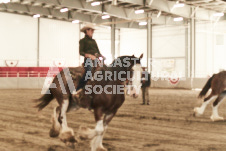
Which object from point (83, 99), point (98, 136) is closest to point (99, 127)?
point (98, 136)

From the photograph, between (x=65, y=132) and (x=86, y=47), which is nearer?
(x=65, y=132)

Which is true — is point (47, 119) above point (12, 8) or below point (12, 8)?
below

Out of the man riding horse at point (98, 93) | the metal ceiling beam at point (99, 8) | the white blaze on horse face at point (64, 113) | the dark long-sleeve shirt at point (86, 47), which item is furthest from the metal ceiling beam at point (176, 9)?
the white blaze on horse face at point (64, 113)

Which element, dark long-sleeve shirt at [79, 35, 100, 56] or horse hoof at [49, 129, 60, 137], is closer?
dark long-sleeve shirt at [79, 35, 100, 56]

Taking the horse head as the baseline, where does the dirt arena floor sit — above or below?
below

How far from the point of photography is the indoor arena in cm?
561

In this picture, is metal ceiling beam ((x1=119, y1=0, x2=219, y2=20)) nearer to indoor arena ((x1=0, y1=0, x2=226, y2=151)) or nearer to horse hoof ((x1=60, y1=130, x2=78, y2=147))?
indoor arena ((x1=0, y1=0, x2=226, y2=151))

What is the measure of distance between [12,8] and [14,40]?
3.73 m

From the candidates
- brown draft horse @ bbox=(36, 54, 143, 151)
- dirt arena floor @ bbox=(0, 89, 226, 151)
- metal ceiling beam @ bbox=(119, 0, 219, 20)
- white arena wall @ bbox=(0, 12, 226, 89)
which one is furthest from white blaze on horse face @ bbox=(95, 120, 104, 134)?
white arena wall @ bbox=(0, 12, 226, 89)

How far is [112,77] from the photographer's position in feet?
18.1

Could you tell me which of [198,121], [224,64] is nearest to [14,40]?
[224,64]

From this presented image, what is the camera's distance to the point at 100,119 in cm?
507

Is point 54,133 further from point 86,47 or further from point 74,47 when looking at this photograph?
point 74,47

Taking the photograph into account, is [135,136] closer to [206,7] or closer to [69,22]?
[206,7]
